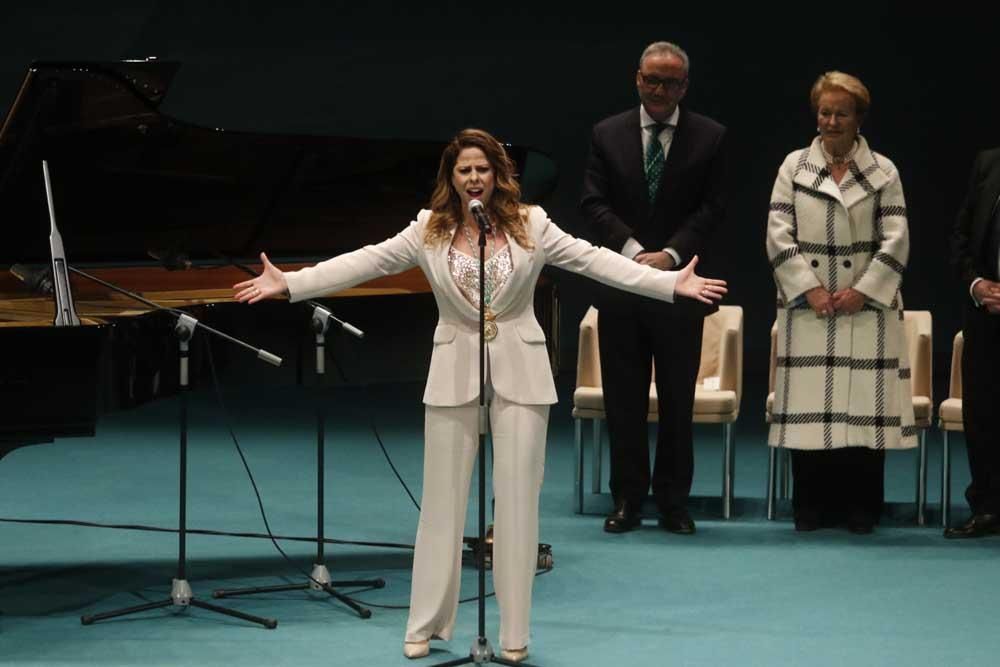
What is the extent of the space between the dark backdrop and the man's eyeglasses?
12.6 ft

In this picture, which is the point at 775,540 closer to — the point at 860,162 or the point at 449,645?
the point at 860,162

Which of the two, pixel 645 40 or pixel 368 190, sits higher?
pixel 645 40

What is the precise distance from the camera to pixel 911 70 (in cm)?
1009

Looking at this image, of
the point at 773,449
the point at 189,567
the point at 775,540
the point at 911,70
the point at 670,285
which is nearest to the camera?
the point at 670,285

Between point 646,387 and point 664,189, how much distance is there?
0.75 m

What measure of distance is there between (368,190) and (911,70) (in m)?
4.85

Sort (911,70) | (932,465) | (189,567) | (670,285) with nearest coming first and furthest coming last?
(670,285) → (189,567) → (932,465) → (911,70)

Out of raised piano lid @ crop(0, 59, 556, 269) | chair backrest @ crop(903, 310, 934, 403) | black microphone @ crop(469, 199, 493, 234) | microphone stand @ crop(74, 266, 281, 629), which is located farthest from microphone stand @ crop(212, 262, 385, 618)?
chair backrest @ crop(903, 310, 934, 403)

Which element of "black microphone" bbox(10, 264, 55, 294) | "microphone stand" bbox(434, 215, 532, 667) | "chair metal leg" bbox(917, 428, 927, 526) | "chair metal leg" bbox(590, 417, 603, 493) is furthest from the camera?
"chair metal leg" bbox(590, 417, 603, 493)

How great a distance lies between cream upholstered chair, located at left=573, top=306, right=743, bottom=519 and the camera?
21.7 ft

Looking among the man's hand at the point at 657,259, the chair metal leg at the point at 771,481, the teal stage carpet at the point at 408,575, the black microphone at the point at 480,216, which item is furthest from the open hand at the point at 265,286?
the chair metal leg at the point at 771,481

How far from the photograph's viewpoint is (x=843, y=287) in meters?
6.31

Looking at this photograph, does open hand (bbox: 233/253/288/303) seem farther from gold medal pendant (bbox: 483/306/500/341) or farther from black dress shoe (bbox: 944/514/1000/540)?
black dress shoe (bbox: 944/514/1000/540)

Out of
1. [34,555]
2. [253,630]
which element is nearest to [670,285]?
[253,630]
